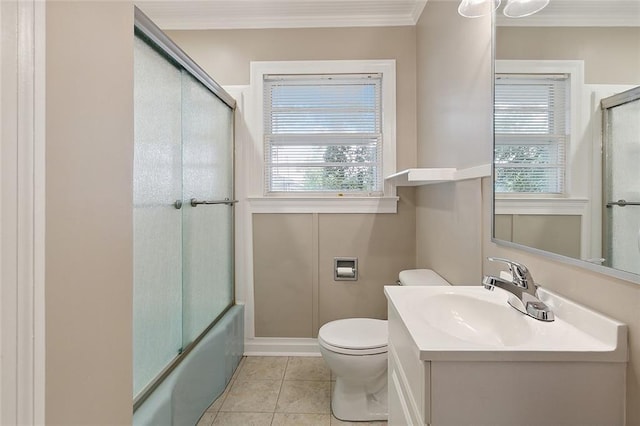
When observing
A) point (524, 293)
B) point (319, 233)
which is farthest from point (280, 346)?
point (524, 293)

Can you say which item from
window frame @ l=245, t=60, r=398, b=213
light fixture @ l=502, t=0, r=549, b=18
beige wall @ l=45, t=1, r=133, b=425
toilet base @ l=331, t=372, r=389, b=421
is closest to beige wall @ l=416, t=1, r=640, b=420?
light fixture @ l=502, t=0, r=549, b=18

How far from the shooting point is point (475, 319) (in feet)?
3.38

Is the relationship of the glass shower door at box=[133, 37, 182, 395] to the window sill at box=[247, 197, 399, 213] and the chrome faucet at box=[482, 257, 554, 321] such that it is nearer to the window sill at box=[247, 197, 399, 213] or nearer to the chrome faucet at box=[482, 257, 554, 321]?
the window sill at box=[247, 197, 399, 213]

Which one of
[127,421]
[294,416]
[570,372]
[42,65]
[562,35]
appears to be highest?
[562,35]

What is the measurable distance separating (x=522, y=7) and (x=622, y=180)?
0.71m

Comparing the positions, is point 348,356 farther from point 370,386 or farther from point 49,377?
point 49,377

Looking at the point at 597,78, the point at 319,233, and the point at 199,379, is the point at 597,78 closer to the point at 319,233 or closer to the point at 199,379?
the point at 319,233

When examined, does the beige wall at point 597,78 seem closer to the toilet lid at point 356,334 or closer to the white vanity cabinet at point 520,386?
the white vanity cabinet at point 520,386

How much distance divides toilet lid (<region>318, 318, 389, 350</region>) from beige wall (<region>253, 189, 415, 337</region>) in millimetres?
455

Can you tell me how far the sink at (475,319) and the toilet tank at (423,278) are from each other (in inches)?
25.9

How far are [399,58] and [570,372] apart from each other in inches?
86.3

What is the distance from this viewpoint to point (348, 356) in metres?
1.54

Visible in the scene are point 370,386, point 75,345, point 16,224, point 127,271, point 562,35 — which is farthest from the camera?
point 370,386

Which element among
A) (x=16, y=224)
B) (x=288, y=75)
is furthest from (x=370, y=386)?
(x=288, y=75)
